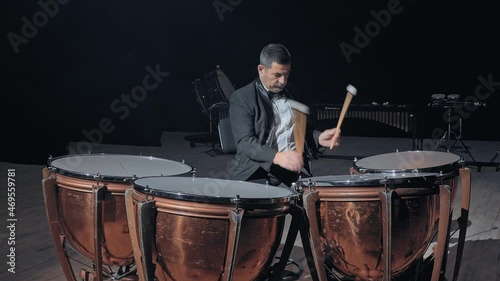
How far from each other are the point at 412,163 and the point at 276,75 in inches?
34.0

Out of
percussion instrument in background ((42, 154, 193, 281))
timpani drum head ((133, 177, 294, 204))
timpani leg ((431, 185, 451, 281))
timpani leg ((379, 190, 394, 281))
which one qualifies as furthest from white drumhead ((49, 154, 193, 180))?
timpani leg ((431, 185, 451, 281))

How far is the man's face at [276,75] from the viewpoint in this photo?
11.5ft

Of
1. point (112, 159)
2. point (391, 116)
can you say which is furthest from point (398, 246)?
point (391, 116)

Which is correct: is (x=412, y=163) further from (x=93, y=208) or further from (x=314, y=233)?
(x=93, y=208)

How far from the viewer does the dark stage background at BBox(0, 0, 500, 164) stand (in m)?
7.73

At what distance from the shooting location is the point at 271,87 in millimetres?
3629

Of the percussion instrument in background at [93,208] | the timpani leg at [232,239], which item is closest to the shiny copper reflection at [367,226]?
the timpani leg at [232,239]

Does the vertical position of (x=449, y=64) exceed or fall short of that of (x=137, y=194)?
it exceeds it

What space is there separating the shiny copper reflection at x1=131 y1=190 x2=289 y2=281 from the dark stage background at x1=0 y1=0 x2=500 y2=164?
5001 millimetres

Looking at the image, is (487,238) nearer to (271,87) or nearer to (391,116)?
(271,87)

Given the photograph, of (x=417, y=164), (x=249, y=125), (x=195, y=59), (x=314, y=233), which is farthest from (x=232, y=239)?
(x=195, y=59)

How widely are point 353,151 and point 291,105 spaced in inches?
203

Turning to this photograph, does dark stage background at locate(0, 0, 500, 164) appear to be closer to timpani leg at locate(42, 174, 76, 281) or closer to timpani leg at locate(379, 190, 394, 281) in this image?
timpani leg at locate(42, 174, 76, 281)

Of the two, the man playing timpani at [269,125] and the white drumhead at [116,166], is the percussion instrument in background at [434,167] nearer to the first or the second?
the man playing timpani at [269,125]
